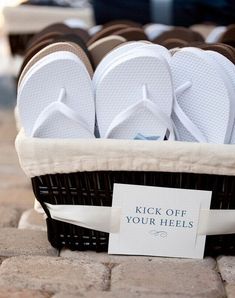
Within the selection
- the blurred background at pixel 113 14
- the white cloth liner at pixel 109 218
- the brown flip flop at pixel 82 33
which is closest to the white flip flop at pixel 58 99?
the white cloth liner at pixel 109 218

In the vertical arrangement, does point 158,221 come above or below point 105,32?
below

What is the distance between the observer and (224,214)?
1012 millimetres

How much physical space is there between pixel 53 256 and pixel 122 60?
38 cm

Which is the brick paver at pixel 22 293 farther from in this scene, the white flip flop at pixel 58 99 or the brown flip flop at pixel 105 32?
the brown flip flop at pixel 105 32

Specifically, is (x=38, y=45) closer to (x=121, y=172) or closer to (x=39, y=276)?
(x=121, y=172)

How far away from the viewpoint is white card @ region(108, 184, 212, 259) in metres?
1.00

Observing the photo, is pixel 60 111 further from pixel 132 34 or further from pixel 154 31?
pixel 154 31

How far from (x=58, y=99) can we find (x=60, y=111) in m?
0.03

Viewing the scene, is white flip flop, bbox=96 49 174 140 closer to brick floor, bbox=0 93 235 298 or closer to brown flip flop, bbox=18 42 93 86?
brown flip flop, bbox=18 42 93 86

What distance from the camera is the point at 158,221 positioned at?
40.0 inches

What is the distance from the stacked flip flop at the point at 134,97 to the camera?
1006 mm

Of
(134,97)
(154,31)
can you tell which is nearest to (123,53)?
(134,97)

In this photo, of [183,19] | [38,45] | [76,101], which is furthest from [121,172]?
[183,19]

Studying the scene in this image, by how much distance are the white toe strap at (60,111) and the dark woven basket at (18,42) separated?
999 millimetres
